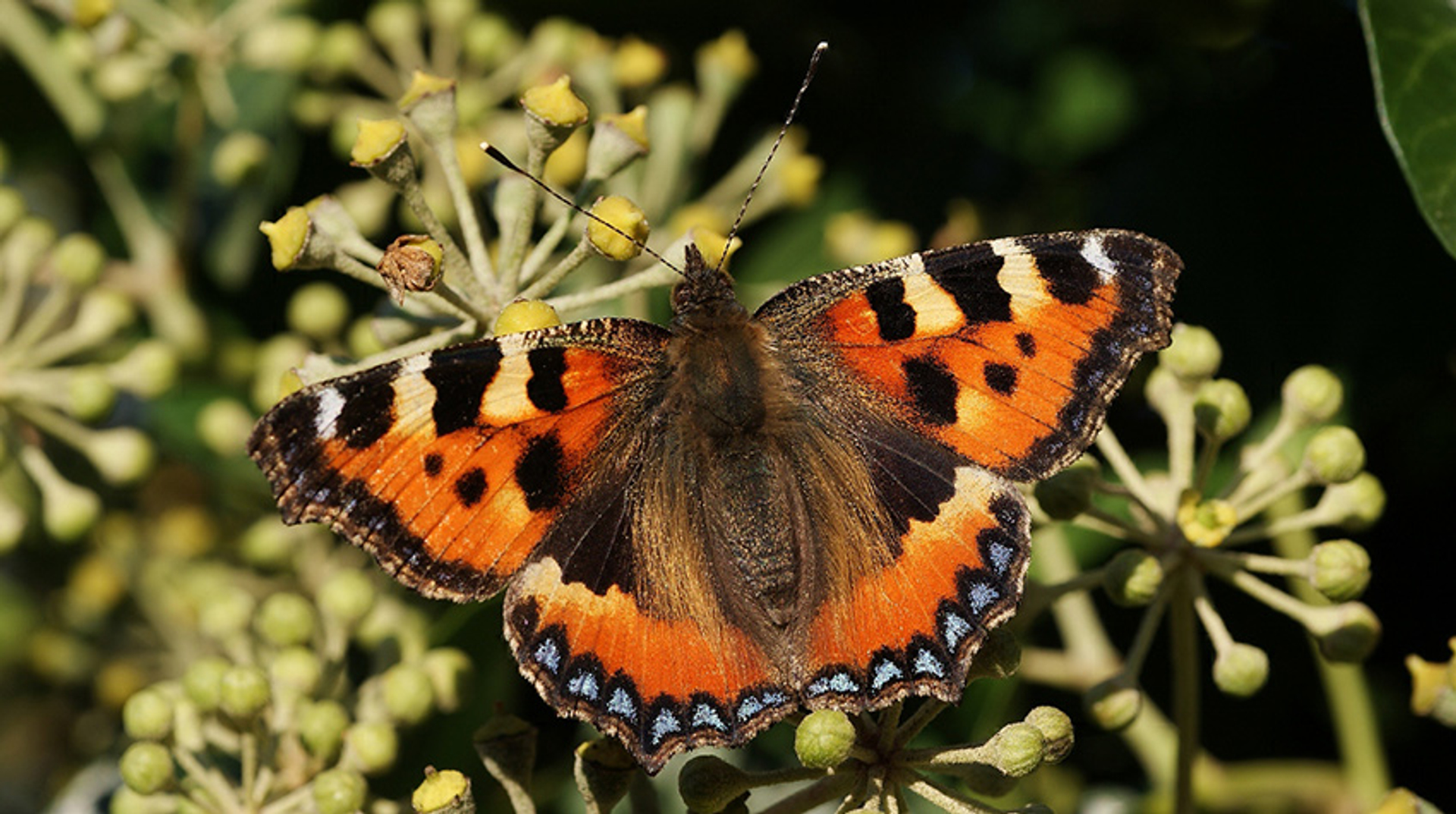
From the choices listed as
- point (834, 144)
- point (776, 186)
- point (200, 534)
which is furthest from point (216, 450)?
point (834, 144)

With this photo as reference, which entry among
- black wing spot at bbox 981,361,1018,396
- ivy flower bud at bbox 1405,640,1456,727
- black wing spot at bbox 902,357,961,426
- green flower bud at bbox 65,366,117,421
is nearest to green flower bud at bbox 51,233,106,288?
green flower bud at bbox 65,366,117,421

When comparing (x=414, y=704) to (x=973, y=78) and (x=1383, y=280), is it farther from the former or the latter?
(x=973, y=78)

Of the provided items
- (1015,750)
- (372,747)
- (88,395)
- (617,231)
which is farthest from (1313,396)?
(88,395)

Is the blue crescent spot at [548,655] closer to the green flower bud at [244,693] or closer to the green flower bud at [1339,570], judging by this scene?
the green flower bud at [244,693]

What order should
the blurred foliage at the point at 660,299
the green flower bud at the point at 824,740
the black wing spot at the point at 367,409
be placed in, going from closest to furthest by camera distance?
the green flower bud at the point at 824,740, the black wing spot at the point at 367,409, the blurred foliage at the point at 660,299

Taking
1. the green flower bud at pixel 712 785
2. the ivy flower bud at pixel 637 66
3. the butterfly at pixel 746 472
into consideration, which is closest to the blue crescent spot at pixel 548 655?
the butterfly at pixel 746 472

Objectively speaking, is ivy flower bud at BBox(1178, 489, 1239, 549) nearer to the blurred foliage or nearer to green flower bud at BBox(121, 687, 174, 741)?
the blurred foliage
